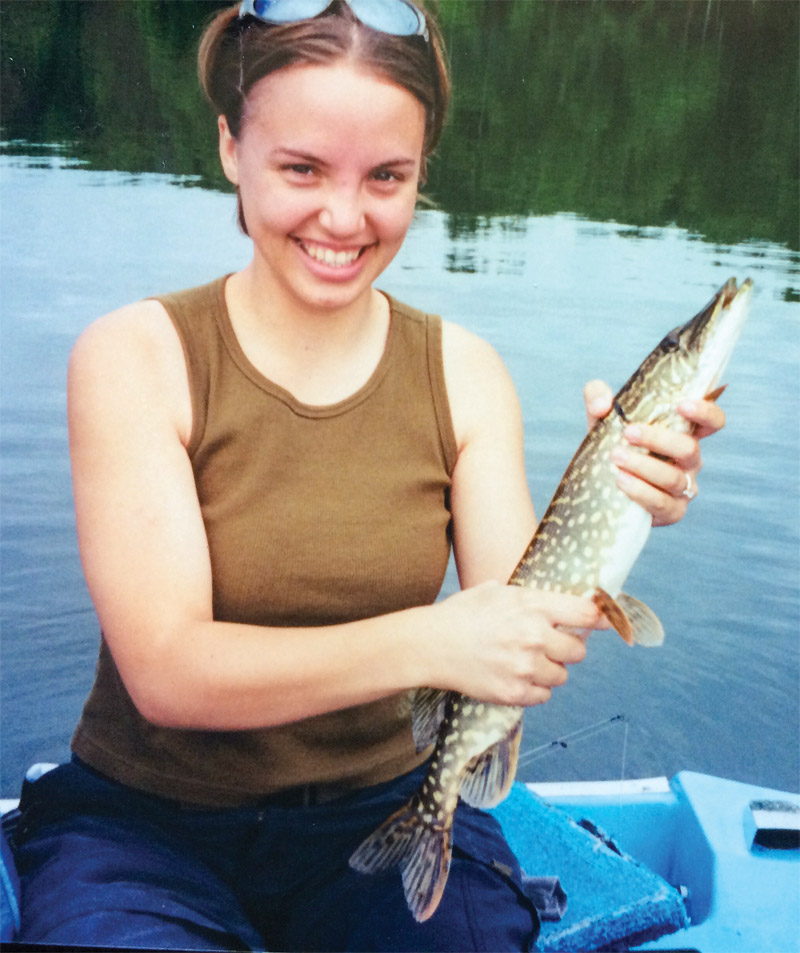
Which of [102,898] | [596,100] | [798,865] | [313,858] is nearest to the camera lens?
[102,898]

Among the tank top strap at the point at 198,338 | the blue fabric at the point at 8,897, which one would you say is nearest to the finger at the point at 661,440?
the tank top strap at the point at 198,338

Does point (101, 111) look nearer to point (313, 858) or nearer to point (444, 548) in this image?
point (444, 548)

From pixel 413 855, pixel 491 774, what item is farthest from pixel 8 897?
pixel 491 774

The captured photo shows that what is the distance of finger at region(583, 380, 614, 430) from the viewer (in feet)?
5.34

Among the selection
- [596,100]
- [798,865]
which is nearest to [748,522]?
[596,100]

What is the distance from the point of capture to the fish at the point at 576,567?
5.17 ft

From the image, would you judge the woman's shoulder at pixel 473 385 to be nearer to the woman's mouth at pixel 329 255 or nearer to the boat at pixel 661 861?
the woman's mouth at pixel 329 255

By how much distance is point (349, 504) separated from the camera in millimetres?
1656

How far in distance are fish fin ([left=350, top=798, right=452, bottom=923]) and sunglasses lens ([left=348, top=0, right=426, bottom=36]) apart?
3.99 ft

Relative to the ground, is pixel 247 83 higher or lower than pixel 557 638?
higher

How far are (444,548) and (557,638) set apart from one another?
0.32 meters

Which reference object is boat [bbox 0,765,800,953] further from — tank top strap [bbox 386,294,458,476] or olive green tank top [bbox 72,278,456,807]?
tank top strap [bbox 386,294,458,476]

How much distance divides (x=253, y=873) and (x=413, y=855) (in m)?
0.25

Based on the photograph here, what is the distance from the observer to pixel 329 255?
1.65 m
